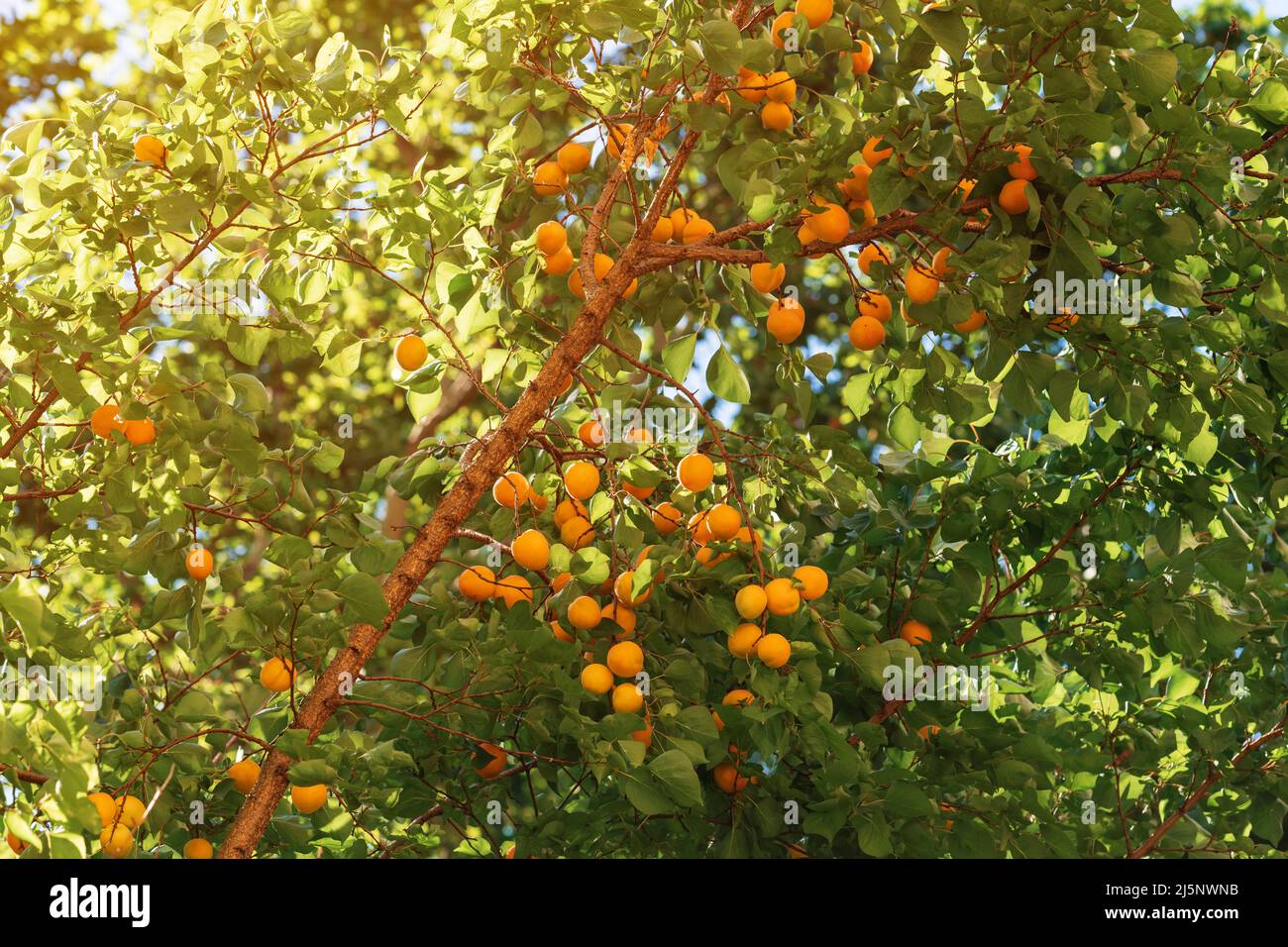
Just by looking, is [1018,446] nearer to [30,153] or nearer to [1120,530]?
[1120,530]

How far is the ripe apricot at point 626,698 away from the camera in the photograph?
236 cm

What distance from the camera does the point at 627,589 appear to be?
7.66 ft

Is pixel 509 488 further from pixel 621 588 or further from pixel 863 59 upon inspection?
pixel 863 59

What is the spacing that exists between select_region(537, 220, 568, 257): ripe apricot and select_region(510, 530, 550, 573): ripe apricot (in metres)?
0.63

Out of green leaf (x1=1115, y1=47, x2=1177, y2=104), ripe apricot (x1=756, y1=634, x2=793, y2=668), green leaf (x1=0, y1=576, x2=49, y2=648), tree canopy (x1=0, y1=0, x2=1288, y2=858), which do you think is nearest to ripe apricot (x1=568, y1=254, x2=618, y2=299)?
tree canopy (x1=0, y1=0, x2=1288, y2=858)

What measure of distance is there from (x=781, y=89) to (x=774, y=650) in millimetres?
1093

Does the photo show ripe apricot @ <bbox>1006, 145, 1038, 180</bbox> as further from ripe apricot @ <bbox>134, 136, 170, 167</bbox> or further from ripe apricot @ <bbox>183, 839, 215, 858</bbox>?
ripe apricot @ <bbox>183, 839, 215, 858</bbox>

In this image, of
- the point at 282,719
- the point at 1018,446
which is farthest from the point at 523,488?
the point at 1018,446

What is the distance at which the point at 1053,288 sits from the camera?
2.26 metres

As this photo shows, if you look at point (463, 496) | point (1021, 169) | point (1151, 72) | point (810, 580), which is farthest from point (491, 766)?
point (1151, 72)

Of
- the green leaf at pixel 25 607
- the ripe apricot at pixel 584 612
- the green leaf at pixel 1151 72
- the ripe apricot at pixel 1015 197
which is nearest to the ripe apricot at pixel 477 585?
the ripe apricot at pixel 584 612

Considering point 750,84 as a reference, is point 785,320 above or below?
below

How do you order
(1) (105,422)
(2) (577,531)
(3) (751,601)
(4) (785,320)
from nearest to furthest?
(1) (105,422), (3) (751,601), (4) (785,320), (2) (577,531)
